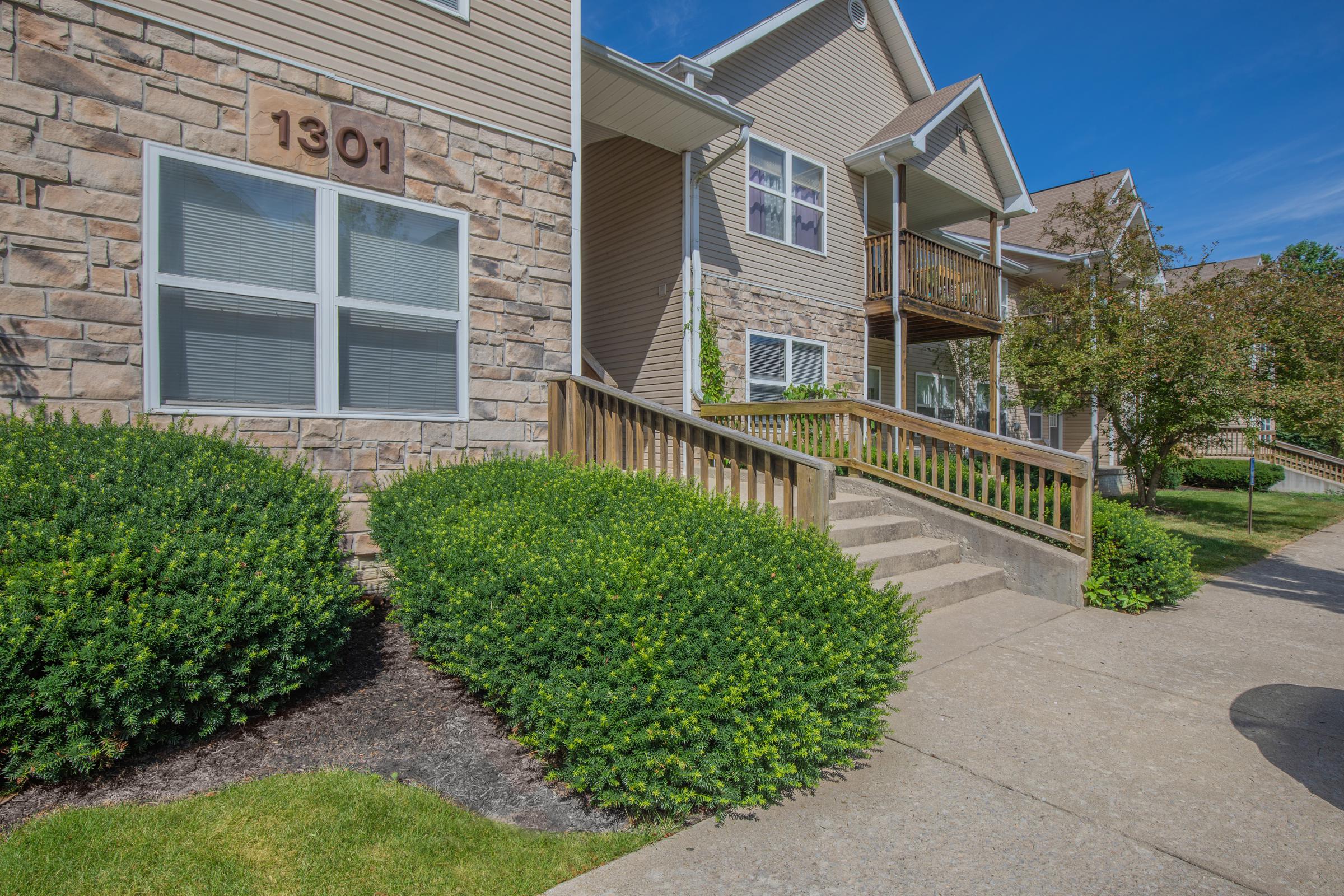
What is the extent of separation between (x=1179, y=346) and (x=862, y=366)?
4.45m

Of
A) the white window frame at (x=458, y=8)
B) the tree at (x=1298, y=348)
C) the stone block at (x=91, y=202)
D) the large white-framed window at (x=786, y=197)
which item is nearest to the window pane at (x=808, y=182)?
the large white-framed window at (x=786, y=197)

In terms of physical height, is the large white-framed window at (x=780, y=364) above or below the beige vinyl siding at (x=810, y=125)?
below

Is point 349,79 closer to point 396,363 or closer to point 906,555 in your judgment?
point 396,363

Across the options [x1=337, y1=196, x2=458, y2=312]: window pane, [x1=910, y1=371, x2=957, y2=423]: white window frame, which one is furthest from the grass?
[x1=910, y1=371, x2=957, y2=423]: white window frame

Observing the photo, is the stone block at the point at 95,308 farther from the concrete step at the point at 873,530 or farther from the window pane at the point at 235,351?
the concrete step at the point at 873,530

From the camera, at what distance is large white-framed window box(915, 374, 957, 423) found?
14.8 metres

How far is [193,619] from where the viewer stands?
2.74 meters

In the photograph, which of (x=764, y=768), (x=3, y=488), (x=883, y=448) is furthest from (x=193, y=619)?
(x=883, y=448)

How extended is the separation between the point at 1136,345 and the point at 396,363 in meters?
10.5

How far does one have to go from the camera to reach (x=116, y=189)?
4.27 m

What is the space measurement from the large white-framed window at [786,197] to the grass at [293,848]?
29.7 ft

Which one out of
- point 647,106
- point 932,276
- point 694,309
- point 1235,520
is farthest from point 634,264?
point 1235,520

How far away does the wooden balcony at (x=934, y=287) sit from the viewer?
11.7m

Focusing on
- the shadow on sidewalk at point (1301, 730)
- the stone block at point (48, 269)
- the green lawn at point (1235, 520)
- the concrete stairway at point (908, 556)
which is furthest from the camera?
the green lawn at point (1235, 520)
